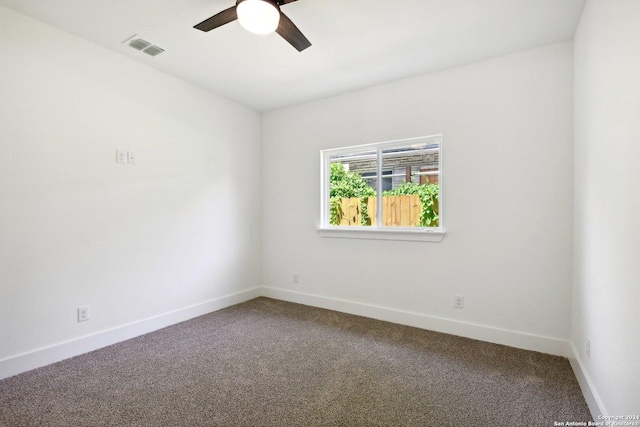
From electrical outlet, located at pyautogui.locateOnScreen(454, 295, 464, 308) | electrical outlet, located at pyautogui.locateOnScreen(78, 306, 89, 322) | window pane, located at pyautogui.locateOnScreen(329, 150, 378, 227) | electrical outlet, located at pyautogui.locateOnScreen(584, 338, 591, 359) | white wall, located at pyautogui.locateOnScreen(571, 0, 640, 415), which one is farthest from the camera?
window pane, located at pyautogui.locateOnScreen(329, 150, 378, 227)

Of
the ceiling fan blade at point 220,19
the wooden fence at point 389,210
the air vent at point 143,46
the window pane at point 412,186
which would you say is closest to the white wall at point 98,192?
the air vent at point 143,46

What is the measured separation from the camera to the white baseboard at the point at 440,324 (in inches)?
96.9

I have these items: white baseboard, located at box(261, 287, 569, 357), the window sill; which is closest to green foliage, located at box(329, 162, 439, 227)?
the window sill

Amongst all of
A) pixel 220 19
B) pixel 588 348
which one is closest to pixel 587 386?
pixel 588 348

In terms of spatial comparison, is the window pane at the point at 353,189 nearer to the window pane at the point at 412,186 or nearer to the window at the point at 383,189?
the window at the point at 383,189

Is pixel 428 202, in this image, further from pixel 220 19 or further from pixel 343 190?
pixel 220 19

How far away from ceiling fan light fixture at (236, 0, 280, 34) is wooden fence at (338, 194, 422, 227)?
2.09 meters

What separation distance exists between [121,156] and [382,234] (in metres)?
2.62

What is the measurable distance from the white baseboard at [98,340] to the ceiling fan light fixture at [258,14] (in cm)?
269

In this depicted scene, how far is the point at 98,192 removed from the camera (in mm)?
2559

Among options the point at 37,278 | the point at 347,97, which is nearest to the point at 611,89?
the point at 347,97

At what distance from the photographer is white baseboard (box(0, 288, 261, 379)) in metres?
2.12

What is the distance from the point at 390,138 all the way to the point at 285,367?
7.88ft

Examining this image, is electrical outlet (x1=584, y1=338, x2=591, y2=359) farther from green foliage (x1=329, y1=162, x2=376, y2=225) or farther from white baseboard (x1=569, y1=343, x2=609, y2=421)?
green foliage (x1=329, y1=162, x2=376, y2=225)
